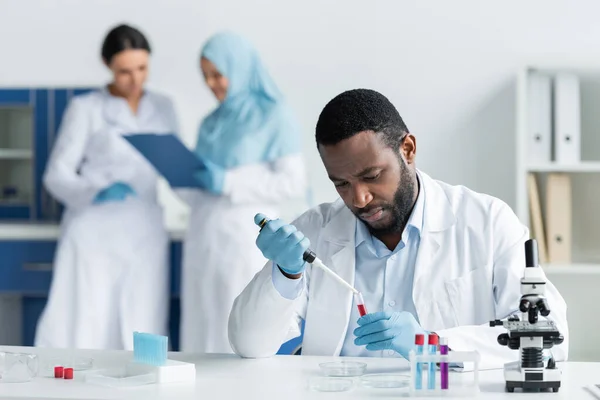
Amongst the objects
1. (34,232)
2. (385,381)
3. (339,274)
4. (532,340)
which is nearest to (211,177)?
(34,232)

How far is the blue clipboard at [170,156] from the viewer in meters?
3.04

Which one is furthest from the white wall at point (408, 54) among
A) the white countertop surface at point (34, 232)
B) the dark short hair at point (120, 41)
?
the dark short hair at point (120, 41)

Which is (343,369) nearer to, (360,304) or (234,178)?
(360,304)

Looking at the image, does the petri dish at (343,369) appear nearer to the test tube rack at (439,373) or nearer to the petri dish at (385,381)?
the petri dish at (385,381)

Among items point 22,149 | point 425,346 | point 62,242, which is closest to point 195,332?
point 62,242

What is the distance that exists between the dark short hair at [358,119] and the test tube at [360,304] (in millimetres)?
295

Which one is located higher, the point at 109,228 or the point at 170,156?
the point at 170,156

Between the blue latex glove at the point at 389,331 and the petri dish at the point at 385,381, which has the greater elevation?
the blue latex glove at the point at 389,331

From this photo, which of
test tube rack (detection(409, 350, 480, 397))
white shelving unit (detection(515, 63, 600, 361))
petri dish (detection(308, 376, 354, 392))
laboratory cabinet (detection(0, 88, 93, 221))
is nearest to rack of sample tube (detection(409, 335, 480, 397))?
test tube rack (detection(409, 350, 480, 397))

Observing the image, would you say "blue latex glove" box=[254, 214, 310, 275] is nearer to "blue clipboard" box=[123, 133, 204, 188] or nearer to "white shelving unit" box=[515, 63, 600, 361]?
"blue clipboard" box=[123, 133, 204, 188]

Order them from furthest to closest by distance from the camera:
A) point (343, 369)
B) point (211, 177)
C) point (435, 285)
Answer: point (211, 177), point (435, 285), point (343, 369)

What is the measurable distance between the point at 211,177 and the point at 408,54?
1.17 metres

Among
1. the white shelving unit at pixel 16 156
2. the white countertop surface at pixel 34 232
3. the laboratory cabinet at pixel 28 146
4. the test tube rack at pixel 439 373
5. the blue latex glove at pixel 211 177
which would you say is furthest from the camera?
the white shelving unit at pixel 16 156

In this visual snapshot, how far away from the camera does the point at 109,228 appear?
12.1 feet
